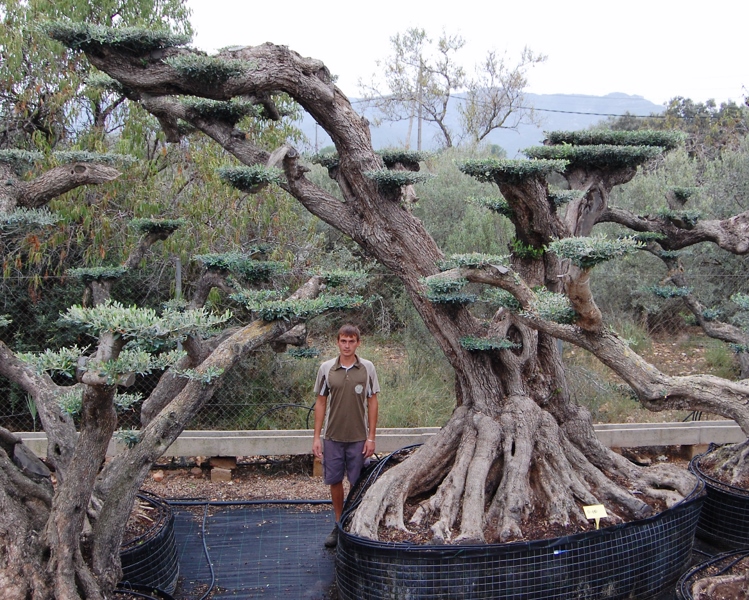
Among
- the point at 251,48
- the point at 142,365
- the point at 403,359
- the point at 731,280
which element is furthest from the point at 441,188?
the point at 142,365

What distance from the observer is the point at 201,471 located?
18.1 feet

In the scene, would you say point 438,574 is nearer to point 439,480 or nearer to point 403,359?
point 439,480

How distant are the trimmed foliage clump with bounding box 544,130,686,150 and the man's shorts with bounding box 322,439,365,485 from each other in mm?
2444

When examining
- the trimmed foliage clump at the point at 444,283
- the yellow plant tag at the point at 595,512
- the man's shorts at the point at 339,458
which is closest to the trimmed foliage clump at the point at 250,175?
the trimmed foliage clump at the point at 444,283

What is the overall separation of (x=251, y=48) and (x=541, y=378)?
111 inches

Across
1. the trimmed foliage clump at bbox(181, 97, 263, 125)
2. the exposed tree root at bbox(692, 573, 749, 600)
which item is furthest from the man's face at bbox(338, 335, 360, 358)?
the exposed tree root at bbox(692, 573, 749, 600)

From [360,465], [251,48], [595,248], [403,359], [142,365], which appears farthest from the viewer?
[403,359]

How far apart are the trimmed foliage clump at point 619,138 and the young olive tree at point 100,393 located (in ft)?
6.52

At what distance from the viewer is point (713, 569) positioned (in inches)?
136

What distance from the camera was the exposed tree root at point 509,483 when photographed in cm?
371

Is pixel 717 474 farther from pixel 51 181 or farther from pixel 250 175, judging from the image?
pixel 51 181

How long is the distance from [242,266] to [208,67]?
1.03m

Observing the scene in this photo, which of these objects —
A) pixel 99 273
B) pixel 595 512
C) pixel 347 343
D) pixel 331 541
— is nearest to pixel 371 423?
pixel 347 343

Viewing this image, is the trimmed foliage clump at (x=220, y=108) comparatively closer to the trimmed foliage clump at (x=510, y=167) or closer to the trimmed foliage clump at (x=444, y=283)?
the trimmed foliage clump at (x=510, y=167)
